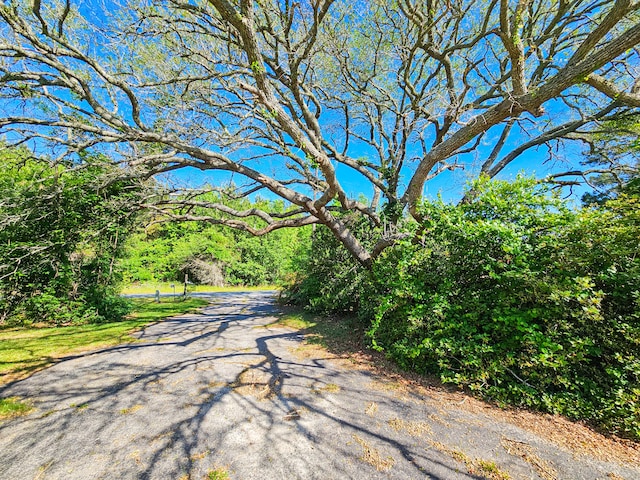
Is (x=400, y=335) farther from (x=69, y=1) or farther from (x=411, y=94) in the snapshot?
(x=69, y=1)

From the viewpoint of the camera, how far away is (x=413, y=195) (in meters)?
5.21

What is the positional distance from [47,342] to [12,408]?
3.35 metres

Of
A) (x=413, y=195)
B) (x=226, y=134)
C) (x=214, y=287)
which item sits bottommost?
(x=214, y=287)

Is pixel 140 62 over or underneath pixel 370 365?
over

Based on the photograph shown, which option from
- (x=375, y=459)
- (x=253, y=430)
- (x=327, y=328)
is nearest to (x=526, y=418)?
(x=375, y=459)

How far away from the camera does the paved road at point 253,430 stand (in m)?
2.10

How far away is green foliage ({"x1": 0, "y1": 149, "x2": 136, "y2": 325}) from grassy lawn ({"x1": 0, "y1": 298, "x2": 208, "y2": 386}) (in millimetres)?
660

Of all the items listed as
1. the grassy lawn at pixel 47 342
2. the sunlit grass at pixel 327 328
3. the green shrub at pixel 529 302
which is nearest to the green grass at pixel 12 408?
the grassy lawn at pixel 47 342

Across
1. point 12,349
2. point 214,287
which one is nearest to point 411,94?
point 12,349

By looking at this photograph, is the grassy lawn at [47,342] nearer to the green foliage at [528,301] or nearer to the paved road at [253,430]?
the paved road at [253,430]

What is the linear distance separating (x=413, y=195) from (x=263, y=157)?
401cm

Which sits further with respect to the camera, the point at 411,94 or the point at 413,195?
the point at 411,94

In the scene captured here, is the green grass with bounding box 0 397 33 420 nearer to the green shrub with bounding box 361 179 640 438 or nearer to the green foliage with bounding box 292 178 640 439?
the green foliage with bounding box 292 178 640 439

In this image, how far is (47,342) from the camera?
17.9 feet
